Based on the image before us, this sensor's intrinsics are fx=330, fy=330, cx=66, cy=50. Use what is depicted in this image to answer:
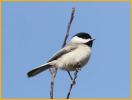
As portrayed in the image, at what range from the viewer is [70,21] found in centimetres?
230

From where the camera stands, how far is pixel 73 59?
12.9ft

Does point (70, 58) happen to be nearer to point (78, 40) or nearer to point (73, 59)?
point (73, 59)

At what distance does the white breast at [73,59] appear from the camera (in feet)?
12.8

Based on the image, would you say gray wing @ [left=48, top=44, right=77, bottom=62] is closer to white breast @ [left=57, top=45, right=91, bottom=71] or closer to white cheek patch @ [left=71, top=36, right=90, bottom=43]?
white breast @ [left=57, top=45, right=91, bottom=71]

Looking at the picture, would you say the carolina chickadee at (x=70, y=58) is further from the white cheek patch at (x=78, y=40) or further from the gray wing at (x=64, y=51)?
the white cheek patch at (x=78, y=40)

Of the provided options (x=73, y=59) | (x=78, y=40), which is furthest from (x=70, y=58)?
(x=78, y=40)

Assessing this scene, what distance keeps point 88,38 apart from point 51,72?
2.08 meters

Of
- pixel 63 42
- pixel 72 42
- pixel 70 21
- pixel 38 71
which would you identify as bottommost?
pixel 38 71

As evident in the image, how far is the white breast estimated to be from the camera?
3.89 metres

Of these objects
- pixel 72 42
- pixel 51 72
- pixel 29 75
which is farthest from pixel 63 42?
pixel 72 42

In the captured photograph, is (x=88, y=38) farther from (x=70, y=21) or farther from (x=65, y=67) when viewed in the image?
(x=70, y=21)

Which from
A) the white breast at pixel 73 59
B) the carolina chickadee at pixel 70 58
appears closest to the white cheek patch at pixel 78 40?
the carolina chickadee at pixel 70 58

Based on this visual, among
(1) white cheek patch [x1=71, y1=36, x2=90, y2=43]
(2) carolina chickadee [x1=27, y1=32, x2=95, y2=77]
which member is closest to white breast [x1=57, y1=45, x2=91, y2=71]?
(2) carolina chickadee [x1=27, y1=32, x2=95, y2=77]

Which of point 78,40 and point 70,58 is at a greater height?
point 78,40
